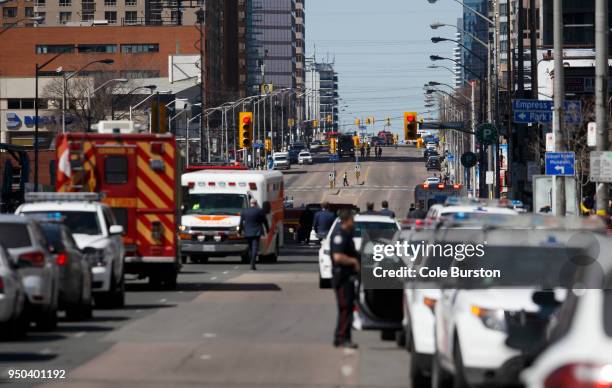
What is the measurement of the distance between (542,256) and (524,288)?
0.58 m

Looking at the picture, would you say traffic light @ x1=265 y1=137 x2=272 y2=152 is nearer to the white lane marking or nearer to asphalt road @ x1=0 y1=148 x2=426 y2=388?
asphalt road @ x1=0 y1=148 x2=426 y2=388

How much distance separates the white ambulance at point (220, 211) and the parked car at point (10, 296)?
22043 mm

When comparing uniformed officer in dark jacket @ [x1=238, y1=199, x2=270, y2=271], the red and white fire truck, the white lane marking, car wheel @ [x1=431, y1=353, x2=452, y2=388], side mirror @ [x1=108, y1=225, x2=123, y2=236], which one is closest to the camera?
car wheel @ [x1=431, y1=353, x2=452, y2=388]

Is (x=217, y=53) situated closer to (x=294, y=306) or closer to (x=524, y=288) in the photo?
(x=294, y=306)

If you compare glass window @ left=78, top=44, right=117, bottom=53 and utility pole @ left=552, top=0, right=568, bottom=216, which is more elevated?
glass window @ left=78, top=44, right=117, bottom=53

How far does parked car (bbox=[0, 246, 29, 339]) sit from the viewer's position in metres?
18.5

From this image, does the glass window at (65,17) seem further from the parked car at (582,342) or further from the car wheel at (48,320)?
the parked car at (582,342)

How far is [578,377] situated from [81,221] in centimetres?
1964

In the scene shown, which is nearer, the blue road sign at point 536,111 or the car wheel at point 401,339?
the car wheel at point 401,339

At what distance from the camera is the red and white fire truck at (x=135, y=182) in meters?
29.8

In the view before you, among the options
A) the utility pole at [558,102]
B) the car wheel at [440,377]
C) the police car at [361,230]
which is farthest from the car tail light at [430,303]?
the utility pole at [558,102]

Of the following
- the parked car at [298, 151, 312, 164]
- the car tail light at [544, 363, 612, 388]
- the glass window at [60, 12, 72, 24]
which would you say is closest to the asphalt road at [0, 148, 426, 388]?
the car tail light at [544, 363, 612, 388]

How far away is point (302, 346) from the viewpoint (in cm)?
1927

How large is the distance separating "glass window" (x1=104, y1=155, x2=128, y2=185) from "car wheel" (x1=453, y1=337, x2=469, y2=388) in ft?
60.1
